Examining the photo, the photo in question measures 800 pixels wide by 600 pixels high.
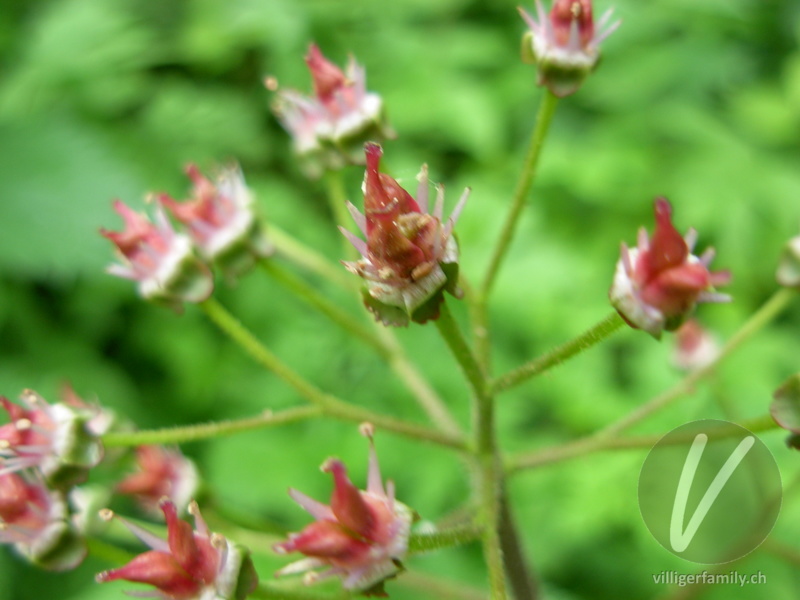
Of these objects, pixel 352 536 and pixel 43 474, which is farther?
pixel 43 474

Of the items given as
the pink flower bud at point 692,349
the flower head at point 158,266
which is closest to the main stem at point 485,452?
the flower head at point 158,266

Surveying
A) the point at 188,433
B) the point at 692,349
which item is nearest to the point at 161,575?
the point at 188,433

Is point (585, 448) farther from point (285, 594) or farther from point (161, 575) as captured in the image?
point (161, 575)

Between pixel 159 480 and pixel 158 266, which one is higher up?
pixel 158 266

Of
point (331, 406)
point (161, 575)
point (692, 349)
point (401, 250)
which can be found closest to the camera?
point (401, 250)

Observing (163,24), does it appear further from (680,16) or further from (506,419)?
(506,419)

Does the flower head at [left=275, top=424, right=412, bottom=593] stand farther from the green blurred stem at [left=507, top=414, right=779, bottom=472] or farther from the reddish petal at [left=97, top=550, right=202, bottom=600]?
the green blurred stem at [left=507, top=414, right=779, bottom=472]
